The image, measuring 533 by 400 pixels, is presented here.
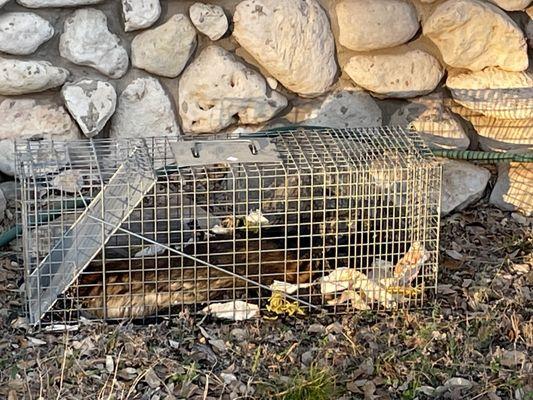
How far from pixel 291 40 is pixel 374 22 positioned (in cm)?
24

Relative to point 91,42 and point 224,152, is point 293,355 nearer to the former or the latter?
point 224,152

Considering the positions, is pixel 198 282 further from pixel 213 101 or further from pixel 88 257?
pixel 213 101

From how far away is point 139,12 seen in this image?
279 centimetres

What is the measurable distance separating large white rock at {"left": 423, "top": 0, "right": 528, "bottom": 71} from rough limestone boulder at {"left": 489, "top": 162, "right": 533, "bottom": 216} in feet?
1.02

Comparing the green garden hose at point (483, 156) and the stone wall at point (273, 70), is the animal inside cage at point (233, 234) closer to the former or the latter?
the stone wall at point (273, 70)

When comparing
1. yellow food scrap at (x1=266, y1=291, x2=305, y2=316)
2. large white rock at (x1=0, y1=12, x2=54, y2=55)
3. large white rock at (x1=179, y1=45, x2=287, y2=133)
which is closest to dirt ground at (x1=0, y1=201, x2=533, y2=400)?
yellow food scrap at (x1=266, y1=291, x2=305, y2=316)

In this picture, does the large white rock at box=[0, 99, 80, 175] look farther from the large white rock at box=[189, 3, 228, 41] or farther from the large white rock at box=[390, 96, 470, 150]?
the large white rock at box=[390, 96, 470, 150]

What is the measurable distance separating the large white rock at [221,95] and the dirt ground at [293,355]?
0.70m

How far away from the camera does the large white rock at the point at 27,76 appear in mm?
2729

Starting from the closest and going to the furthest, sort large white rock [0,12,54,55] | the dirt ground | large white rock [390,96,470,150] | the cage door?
the dirt ground → the cage door → large white rock [0,12,54,55] → large white rock [390,96,470,150]

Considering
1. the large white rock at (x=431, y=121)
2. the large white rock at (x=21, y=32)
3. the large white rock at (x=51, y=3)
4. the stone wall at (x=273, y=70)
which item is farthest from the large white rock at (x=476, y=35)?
the large white rock at (x=21, y=32)

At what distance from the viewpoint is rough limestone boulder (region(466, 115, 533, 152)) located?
3.08 m

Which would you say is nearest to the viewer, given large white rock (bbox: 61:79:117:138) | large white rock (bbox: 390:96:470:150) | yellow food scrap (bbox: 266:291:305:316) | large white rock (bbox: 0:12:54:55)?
yellow food scrap (bbox: 266:291:305:316)

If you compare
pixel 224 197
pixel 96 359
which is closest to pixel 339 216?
pixel 224 197
